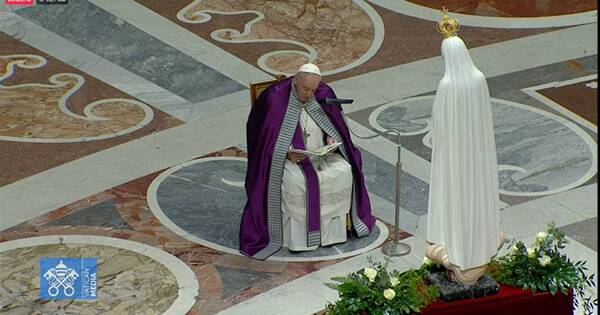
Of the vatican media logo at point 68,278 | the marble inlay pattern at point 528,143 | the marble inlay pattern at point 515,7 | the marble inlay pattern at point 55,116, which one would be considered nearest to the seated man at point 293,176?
the vatican media logo at point 68,278

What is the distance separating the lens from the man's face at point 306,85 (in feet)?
33.4

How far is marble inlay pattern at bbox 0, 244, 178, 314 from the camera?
9758 millimetres

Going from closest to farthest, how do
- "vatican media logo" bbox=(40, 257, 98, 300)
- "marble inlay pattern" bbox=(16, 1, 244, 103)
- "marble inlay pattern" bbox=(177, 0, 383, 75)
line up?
"vatican media logo" bbox=(40, 257, 98, 300) → "marble inlay pattern" bbox=(16, 1, 244, 103) → "marble inlay pattern" bbox=(177, 0, 383, 75)

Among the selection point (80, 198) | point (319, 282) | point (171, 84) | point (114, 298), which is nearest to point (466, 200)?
point (319, 282)

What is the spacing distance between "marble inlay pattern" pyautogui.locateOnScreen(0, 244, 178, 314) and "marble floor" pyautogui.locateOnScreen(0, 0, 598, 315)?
17mm

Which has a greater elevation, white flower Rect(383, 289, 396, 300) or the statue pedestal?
white flower Rect(383, 289, 396, 300)

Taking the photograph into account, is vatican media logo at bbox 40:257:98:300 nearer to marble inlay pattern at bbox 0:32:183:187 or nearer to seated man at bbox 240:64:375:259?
seated man at bbox 240:64:375:259

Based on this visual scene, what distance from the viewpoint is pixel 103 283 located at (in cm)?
1005

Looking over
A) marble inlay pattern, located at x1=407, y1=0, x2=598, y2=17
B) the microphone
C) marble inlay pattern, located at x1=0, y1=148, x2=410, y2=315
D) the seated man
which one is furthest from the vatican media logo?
marble inlay pattern, located at x1=407, y1=0, x2=598, y2=17

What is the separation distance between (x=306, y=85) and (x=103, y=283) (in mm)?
2011

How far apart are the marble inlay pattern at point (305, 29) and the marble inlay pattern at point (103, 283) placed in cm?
376

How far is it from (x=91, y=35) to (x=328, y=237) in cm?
477

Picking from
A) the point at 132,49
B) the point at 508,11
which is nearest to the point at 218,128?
the point at 132,49

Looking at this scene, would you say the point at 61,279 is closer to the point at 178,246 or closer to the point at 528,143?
the point at 178,246
